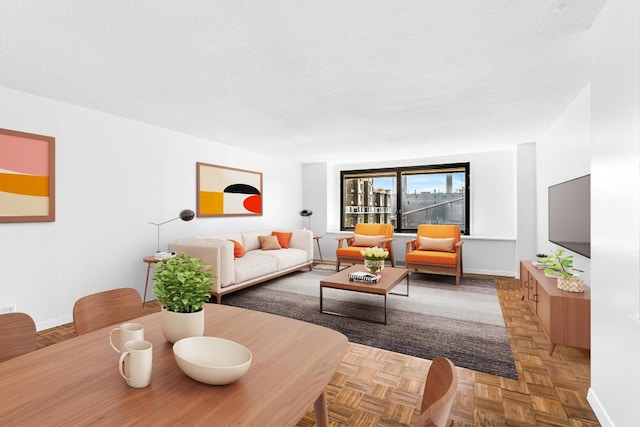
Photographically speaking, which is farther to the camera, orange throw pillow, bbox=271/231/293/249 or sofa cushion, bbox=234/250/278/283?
orange throw pillow, bbox=271/231/293/249

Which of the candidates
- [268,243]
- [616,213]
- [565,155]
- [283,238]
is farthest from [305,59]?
[283,238]

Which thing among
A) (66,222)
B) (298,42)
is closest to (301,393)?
(298,42)

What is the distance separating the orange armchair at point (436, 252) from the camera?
4.98 metres

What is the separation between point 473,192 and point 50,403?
6634mm

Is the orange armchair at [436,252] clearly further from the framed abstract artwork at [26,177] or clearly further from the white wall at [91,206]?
the framed abstract artwork at [26,177]

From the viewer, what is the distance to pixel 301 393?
861 millimetres

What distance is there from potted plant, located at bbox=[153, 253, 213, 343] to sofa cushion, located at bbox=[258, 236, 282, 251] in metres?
4.46

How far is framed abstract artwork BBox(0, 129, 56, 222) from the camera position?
116 inches

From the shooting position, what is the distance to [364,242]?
600 cm

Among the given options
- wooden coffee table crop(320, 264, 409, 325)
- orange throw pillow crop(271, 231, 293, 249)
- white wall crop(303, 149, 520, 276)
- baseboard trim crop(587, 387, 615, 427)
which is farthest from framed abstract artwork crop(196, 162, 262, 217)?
baseboard trim crop(587, 387, 615, 427)

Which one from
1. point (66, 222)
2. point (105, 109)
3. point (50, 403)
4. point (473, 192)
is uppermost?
point (105, 109)

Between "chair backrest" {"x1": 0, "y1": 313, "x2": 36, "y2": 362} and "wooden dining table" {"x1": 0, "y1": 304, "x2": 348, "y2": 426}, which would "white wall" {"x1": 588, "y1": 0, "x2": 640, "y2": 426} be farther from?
"chair backrest" {"x1": 0, "y1": 313, "x2": 36, "y2": 362}

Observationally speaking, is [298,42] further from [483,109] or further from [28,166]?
[28,166]

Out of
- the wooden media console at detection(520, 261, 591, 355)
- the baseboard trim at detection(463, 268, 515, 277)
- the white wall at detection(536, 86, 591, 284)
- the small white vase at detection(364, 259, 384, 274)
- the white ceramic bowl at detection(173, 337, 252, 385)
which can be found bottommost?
the baseboard trim at detection(463, 268, 515, 277)
